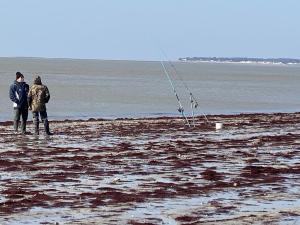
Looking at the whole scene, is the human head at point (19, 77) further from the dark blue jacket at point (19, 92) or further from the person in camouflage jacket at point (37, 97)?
the person in camouflage jacket at point (37, 97)

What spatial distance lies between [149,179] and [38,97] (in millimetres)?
10178

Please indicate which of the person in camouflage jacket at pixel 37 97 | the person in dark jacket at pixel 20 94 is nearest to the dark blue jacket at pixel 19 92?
the person in dark jacket at pixel 20 94

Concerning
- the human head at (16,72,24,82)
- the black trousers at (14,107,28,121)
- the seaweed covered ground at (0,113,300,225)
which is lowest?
the seaweed covered ground at (0,113,300,225)

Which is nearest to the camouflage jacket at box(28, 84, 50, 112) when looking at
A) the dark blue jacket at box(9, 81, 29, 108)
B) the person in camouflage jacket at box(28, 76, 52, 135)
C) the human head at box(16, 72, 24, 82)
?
the person in camouflage jacket at box(28, 76, 52, 135)

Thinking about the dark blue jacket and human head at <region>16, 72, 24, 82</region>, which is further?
the dark blue jacket

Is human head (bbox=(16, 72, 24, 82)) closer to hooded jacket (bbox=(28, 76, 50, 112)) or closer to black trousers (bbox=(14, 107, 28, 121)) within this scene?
hooded jacket (bbox=(28, 76, 50, 112))

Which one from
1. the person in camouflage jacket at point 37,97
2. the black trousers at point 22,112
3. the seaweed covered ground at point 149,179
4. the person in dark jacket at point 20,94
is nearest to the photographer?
the seaweed covered ground at point 149,179

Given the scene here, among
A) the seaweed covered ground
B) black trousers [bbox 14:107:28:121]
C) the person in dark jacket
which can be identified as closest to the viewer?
the seaweed covered ground

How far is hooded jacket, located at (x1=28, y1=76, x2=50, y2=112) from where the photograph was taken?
25.0 m

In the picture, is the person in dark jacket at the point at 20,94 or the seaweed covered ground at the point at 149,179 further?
the person in dark jacket at the point at 20,94

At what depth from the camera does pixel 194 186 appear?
14672 mm

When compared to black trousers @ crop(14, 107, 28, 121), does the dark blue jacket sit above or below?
above

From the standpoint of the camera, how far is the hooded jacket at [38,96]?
82.2 feet

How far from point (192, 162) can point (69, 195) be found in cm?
552
